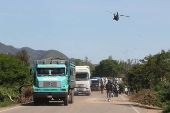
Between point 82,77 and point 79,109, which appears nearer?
point 79,109

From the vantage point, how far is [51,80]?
22906mm

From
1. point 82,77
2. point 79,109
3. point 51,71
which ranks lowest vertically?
point 79,109

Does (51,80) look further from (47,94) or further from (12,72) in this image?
(12,72)

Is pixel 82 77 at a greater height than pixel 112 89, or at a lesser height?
greater

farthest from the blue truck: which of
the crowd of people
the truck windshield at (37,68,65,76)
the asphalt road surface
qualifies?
the crowd of people

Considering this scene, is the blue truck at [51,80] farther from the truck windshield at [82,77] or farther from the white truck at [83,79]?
the truck windshield at [82,77]

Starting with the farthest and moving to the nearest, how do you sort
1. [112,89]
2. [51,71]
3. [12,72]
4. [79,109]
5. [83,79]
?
[12,72] → [83,79] → [112,89] → [51,71] → [79,109]

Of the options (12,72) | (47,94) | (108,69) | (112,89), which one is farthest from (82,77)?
(108,69)

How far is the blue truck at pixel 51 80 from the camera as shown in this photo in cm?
2277

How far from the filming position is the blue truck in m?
22.8

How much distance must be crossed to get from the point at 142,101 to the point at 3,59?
25373 mm

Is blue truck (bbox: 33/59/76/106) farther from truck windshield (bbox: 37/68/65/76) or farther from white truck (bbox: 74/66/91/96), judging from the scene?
white truck (bbox: 74/66/91/96)

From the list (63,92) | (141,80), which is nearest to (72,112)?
(63,92)

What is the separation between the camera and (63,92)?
898 inches
